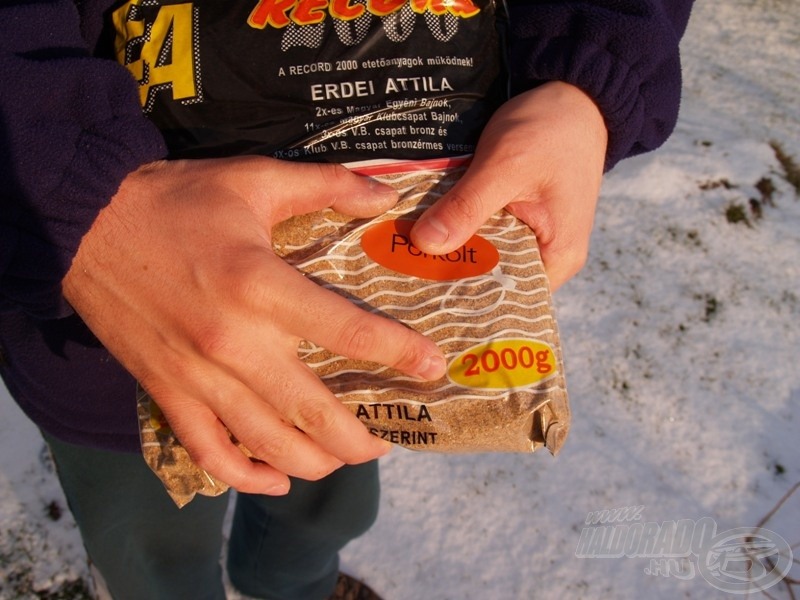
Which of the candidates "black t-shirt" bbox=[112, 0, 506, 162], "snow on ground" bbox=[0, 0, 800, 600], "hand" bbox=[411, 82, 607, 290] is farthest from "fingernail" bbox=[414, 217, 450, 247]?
"snow on ground" bbox=[0, 0, 800, 600]

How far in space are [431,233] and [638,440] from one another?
4.12 feet

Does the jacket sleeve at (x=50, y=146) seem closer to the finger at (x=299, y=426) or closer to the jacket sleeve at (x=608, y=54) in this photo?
the finger at (x=299, y=426)

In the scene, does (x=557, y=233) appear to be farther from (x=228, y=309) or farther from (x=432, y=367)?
(x=228, y=309)

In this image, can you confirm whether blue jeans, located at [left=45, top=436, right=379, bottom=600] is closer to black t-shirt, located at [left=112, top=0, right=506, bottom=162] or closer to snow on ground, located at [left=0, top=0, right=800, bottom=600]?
snow on ground, located at [left=0, top=0, right=800, bottom=600]

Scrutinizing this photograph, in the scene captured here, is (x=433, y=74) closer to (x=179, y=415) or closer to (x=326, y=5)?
(x=326, y=5)

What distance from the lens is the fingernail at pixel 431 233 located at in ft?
2.25

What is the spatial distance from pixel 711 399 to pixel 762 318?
0.34 metres

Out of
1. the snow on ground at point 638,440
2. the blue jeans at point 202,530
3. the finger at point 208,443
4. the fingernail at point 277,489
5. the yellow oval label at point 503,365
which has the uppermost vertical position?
the yellow oval label at point 503,365

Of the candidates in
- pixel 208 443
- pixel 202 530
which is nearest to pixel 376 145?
pixel 208 443

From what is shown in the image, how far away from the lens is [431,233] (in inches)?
27.2

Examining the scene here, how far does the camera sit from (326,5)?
725 millimetres

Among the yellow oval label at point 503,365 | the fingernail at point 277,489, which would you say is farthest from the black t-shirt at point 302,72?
the fingernail at point 277,489

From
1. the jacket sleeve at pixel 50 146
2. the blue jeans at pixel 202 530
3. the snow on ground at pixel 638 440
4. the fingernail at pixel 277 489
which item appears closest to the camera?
the jacket sleeve at pixel 50 146

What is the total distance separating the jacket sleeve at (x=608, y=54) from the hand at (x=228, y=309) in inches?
11.0
